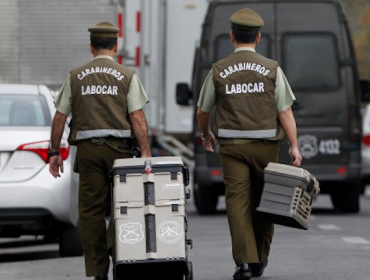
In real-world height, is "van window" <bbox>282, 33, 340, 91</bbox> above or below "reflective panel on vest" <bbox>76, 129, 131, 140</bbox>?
above

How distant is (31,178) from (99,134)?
2.64 metres

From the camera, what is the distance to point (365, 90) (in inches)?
749

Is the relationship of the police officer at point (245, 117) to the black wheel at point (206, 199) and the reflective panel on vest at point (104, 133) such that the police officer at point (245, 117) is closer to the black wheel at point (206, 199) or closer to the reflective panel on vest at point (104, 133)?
the reflective panel on vest at point (104, 133)

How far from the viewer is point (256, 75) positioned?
9461mm

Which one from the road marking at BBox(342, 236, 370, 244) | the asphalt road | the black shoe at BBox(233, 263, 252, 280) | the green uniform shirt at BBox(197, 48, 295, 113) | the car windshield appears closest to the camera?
the black shoe at BBox(233, 263, 252, 280)

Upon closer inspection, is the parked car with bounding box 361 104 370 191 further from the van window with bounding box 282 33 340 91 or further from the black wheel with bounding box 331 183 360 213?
the van window with bounding box 282 33 340 91

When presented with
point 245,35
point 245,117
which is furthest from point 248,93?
point 245,35

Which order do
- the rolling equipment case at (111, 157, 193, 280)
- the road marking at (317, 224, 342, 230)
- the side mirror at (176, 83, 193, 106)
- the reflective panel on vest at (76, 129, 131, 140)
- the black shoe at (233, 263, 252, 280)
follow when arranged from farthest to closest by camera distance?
the side mirror at (176, 83, 193, 106), the road marking at (317, 224, 342, 230), the black shoe at (233, 263, 252, 280), the reflective panel on vest at (76, 129, 131, 140), the rolling equipment case at (111, 157, 193, 280)

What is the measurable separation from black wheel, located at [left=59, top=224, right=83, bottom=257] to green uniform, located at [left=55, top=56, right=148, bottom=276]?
302 centimetres

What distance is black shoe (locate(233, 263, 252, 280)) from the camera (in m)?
9.33

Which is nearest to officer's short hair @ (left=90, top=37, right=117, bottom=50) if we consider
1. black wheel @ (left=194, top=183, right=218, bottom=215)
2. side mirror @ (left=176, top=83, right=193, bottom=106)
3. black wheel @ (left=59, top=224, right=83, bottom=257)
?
black wheel @ (left=59, top=224, right=83, bottom=257)

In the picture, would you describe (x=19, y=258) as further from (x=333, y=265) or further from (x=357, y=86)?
(x=357, y=86)

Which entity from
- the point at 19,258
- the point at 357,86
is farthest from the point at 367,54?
the point at 19,258

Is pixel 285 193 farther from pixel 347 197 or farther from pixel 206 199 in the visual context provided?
pixel 347 197
